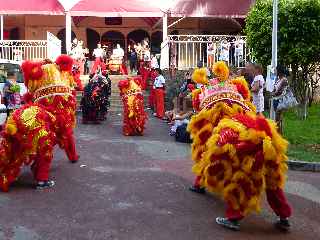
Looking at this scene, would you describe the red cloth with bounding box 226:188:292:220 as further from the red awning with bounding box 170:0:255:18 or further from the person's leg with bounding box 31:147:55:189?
the red awning with bounding box 170:0:255:18

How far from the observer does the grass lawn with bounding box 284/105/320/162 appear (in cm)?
1098

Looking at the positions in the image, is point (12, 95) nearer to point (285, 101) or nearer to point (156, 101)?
point (156, 101)

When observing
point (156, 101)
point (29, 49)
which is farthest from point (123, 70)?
point (156, 101)

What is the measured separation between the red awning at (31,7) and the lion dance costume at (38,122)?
1645 centimetres

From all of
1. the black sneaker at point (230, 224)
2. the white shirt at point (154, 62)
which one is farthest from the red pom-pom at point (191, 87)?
the black sneaker at point (230, 224)

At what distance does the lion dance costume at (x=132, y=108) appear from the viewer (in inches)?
549

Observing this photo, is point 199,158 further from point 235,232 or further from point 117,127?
point 117,127

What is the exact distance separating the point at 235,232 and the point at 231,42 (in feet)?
49.4

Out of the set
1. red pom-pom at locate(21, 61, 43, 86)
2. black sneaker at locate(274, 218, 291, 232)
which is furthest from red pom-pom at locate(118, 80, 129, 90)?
black sneaker at locate(274, 218, 291, 232)

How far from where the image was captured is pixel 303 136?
42.9ft

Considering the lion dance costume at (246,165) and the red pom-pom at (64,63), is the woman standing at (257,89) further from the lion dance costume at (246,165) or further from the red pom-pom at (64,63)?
the lion dance costume at (246,165)

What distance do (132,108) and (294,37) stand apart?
548 cm

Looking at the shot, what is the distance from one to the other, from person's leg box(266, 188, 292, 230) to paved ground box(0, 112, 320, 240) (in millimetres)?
138

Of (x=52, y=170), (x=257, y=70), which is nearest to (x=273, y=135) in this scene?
(x=52, y=170)
